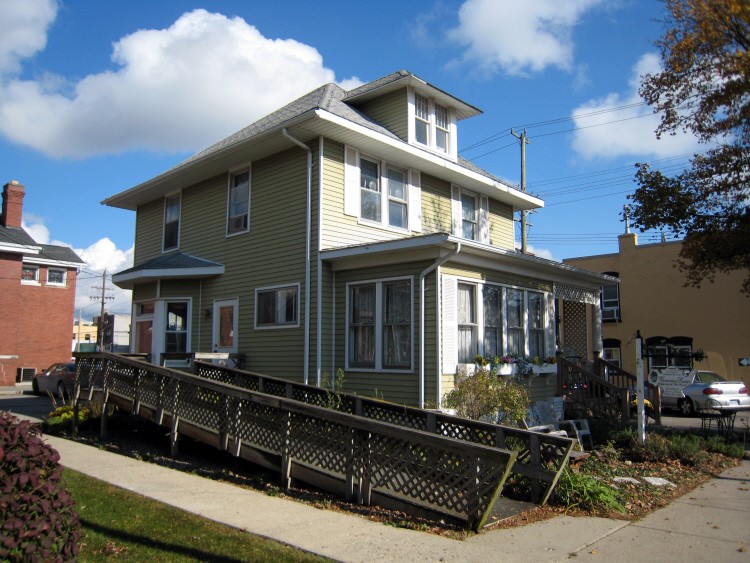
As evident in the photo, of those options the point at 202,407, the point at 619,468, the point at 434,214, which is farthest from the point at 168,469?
the point at 434,214

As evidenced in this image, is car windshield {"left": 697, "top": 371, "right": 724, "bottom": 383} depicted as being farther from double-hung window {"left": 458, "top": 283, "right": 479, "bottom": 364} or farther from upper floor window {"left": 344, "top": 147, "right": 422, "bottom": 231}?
double-hung window {"left": 458, "top": 283, "right": 479, "bottom": 364}

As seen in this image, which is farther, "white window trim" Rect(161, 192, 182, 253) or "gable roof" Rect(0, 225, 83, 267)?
"gable roof" Rect(0, 225, 83, 267)

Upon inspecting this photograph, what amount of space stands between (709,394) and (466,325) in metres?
12.0

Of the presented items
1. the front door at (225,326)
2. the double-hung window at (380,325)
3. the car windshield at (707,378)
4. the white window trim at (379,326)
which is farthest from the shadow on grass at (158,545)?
the car windshield at (707,378)

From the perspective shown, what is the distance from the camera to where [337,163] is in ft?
47.3

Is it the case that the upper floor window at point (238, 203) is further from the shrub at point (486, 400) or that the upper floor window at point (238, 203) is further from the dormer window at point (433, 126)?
the shrub at point (486, 400)

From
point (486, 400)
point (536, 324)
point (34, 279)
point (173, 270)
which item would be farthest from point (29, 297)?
point (486, 400)

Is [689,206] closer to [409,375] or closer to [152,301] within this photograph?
[409,375]

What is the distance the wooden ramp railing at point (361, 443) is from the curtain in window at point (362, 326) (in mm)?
2193

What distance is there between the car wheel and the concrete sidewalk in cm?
1338

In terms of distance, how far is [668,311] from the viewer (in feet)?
97.3

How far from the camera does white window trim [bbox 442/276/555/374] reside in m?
12.2

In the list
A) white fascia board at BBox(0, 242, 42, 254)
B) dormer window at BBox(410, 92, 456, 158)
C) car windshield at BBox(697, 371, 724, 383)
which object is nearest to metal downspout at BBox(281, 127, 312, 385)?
dormer window at BBox(410, 92, 456, 158)

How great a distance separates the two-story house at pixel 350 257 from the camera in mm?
12586
